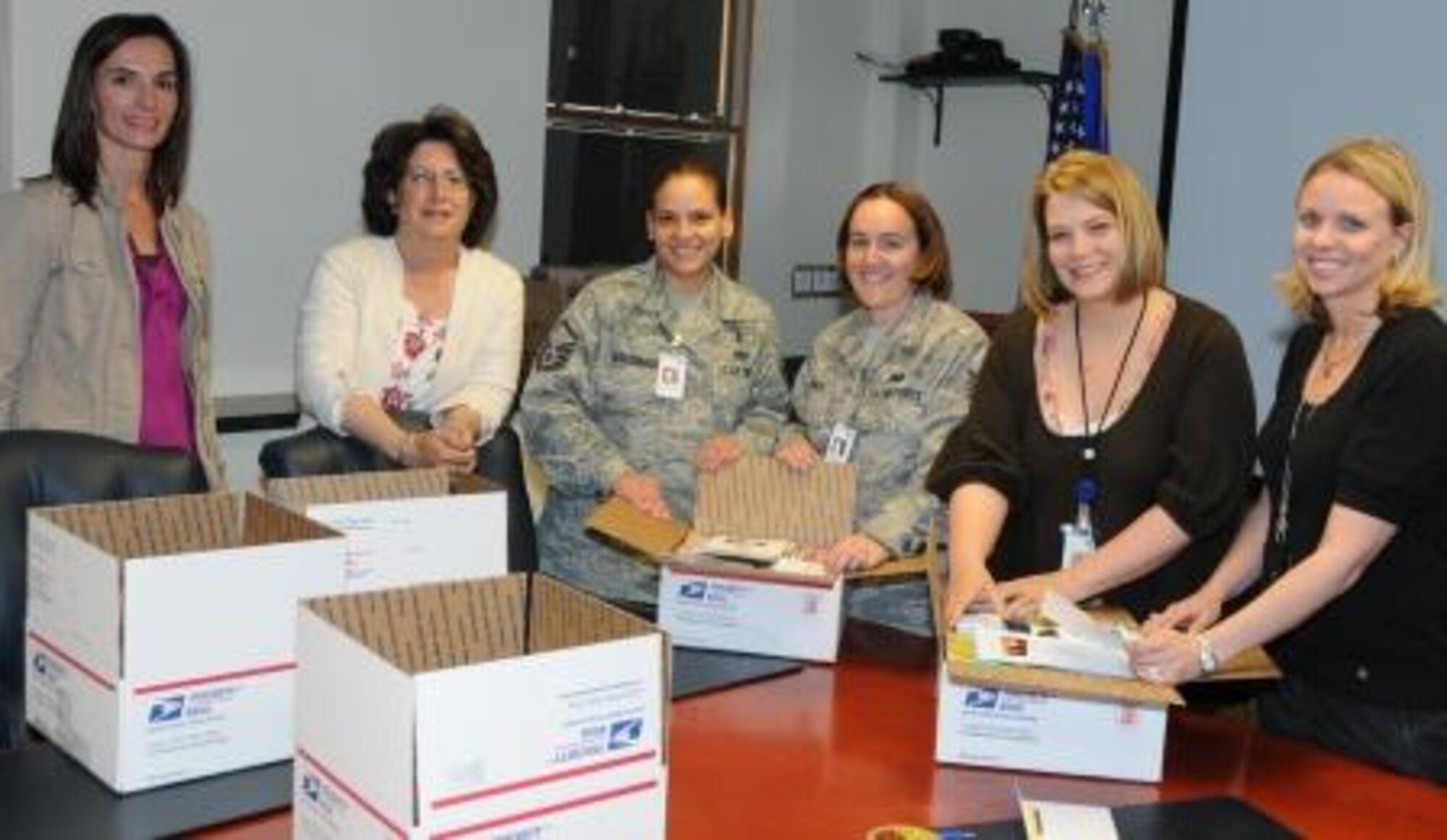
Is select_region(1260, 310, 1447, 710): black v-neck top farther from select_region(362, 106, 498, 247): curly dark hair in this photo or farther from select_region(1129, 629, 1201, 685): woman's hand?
select_region(362, 106, 498, 247): curly dark hair

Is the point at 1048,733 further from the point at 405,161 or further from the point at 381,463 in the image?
the point at 405,161

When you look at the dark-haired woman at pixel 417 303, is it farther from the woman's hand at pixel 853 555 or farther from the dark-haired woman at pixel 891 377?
the woman's hand at pixel 853 555

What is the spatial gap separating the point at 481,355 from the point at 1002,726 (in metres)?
1.45

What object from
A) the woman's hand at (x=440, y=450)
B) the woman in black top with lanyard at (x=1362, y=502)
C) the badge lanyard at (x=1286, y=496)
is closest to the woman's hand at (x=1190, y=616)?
the woman in black top with lanyard at (x=1362, y=502)

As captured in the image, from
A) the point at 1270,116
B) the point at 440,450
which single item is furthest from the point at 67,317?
the point at 1270,116

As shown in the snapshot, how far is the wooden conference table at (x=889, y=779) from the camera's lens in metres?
1.55

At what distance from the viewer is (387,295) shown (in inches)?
111

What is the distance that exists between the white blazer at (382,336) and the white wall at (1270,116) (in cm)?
206

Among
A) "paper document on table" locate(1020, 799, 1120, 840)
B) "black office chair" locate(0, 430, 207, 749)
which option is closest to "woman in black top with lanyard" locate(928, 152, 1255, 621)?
"paper document on table" locate(1020, 799, 1120, 840)

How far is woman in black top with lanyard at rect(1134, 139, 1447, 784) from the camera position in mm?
1863

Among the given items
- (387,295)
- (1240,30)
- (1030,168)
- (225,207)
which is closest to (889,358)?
(387,295)

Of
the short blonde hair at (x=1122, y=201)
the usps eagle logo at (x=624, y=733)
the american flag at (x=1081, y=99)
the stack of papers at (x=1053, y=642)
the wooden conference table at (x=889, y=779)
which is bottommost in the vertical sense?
the wooden conference table at (x=889, y=779)

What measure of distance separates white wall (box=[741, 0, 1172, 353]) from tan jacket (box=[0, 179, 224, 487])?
2.92m

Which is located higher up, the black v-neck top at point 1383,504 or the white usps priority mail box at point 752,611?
the black v-neck top at point 1383,504
